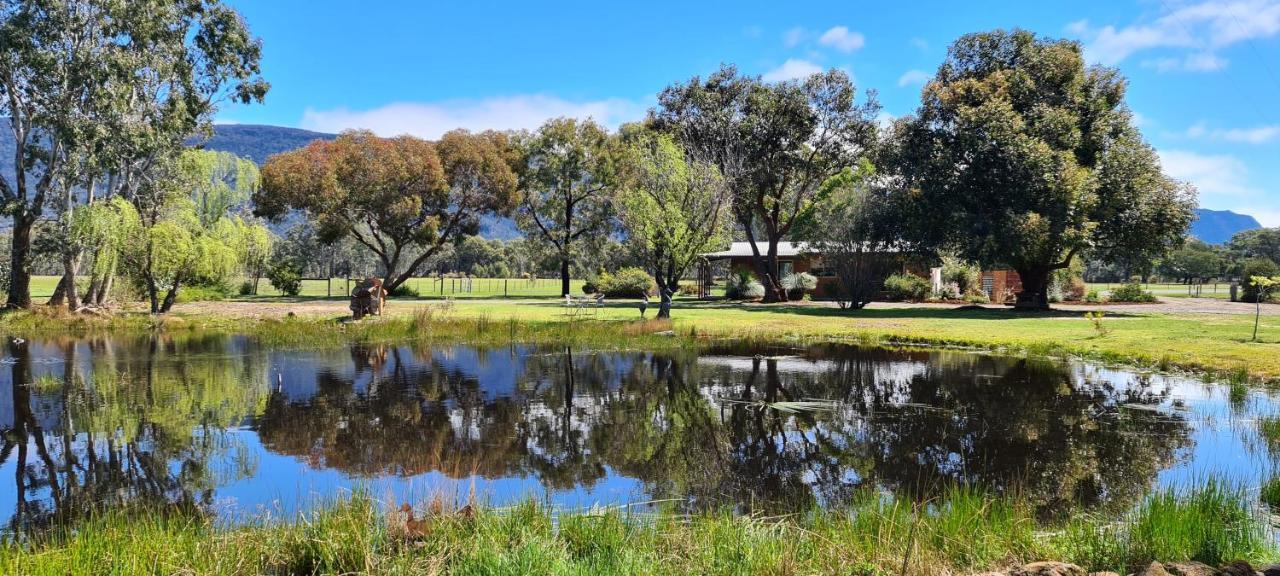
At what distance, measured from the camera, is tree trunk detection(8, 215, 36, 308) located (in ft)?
91.6

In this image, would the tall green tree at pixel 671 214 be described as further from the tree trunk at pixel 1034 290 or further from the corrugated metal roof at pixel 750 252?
the corrugated metal roof at pixel 750 252

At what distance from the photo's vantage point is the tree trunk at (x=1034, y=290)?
32281mm

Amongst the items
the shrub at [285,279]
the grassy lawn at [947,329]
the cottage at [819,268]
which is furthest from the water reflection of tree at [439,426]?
the shrub at [285,279]

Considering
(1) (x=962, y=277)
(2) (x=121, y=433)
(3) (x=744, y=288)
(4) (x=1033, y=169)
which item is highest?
(4) (x=1033, y=169)

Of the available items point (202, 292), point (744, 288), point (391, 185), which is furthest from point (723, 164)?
point (202, 292)

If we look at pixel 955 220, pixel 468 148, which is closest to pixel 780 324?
pixel 955 220

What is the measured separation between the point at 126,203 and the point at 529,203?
28.7 m

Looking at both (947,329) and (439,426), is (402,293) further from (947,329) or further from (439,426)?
(439,426)

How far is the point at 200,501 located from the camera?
7137 millimetres

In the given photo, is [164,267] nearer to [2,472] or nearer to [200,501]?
[2,472]

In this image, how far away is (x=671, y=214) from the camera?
86.7 feet

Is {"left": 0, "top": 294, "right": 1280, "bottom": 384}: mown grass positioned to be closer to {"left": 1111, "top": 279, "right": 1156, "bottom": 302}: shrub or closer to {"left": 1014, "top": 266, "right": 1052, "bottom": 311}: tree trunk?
{"left": 1014, "top": 266, "right": 1052, "bottom": 311}: tree trunk

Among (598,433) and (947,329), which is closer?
(598,433)

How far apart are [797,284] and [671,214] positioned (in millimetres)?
17346
